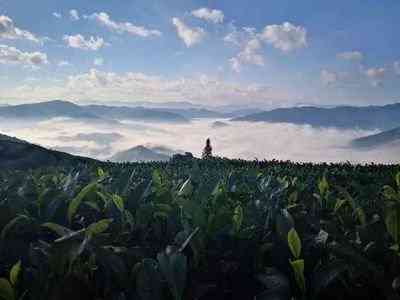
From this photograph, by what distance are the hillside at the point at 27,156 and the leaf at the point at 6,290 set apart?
23.9m

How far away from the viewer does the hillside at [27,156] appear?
79.4 ft

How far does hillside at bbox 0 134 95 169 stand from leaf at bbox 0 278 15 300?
940 inches

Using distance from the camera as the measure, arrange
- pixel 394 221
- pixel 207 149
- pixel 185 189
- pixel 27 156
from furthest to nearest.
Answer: pixel 207 149 < pixel 27 156 < pixel 185 189 < pixel 394 221

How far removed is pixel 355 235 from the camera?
1.94 metres

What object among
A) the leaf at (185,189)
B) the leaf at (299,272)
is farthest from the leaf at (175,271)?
the leaf at (185,189)

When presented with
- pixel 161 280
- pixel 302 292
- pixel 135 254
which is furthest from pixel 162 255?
pixel 302 292

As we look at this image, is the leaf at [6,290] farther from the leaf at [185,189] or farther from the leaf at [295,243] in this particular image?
the leaf at [185,189]

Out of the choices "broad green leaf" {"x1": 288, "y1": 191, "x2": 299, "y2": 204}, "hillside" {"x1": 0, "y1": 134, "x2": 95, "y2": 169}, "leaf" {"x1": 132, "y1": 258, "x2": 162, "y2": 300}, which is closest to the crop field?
"leaf" {"x1": 132, "y1": 258, "x2": 162, "y2": 300}

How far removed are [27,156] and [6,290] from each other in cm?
2555

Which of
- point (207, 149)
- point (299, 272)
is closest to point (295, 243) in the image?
point (299, 272)

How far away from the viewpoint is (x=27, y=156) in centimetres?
2506

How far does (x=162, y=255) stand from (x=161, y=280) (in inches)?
3.3

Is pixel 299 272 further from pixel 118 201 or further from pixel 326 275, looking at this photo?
pixel 118 201

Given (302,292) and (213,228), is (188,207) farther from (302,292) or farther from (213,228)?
(302,292)
